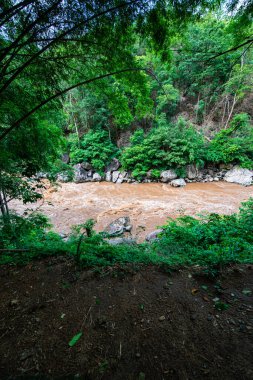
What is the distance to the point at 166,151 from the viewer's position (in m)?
12.9

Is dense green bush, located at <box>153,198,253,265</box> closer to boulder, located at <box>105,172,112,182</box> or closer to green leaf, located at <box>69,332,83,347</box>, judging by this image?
green leaf, located at <box>69,332,83,347</box>

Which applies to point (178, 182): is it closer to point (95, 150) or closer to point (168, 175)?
point (168, 175)

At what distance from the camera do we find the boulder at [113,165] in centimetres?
1406

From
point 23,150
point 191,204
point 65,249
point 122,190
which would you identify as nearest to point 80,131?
point 122,190

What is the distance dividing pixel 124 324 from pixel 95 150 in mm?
13956

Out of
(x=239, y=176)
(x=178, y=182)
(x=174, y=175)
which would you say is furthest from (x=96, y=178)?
(x=239, y=176)

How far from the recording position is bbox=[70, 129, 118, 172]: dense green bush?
13930mm

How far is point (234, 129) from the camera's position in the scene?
41.7ft

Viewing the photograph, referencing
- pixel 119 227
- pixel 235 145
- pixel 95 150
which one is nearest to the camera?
pixel 119 227

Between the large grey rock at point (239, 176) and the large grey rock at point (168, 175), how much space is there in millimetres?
3867

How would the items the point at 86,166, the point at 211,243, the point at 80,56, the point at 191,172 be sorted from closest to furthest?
the point at 80,56 → the point at 211,243 → the point at 191,172 → the point at 86,166

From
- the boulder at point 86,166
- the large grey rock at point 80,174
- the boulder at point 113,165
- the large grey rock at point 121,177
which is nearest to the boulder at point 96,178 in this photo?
the large grey rock at point 80,174

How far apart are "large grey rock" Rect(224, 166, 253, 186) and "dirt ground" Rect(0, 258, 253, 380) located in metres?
11.1

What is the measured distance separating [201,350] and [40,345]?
124 cm
